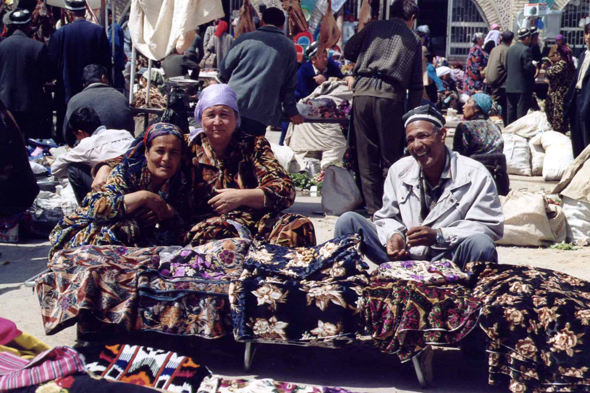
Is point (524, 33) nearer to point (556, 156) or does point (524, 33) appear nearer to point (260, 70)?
point (556, 156)

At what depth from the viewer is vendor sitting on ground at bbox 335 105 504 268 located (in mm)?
3746

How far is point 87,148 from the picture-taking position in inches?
212

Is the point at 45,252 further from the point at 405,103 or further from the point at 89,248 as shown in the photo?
the point at 405,103

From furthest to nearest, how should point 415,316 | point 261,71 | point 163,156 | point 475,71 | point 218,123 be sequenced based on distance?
point 475,71 → point 261,71 → point 218,123 → point 163,156 → point 415,316

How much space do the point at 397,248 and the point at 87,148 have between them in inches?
96.6

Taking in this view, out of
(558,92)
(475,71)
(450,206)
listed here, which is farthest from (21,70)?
(475,71)

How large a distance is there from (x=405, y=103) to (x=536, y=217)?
1382 millimetres

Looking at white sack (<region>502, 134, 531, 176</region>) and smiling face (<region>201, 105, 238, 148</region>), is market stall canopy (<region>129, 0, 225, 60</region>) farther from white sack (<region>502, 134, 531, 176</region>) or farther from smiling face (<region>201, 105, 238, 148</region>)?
white sack (<region>502, 134, 531, 176</region>)

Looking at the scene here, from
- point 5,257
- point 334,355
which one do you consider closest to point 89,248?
point 334,355

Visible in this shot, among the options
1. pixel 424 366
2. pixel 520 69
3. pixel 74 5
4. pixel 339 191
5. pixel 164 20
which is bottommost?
pixel 339 191

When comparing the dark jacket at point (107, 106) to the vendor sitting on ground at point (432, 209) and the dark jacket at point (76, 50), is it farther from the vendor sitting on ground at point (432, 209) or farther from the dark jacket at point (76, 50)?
the vendor sitting on ground at point (432, 209)

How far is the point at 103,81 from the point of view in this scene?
6.65 m

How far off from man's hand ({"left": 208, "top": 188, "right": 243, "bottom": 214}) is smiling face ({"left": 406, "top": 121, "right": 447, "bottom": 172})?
2.95 ft

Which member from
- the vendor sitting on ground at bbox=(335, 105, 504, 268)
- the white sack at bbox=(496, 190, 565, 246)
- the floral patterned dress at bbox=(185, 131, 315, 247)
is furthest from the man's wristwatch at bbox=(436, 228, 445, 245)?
the white sack at bbox=(496, 190, 565, 246)
